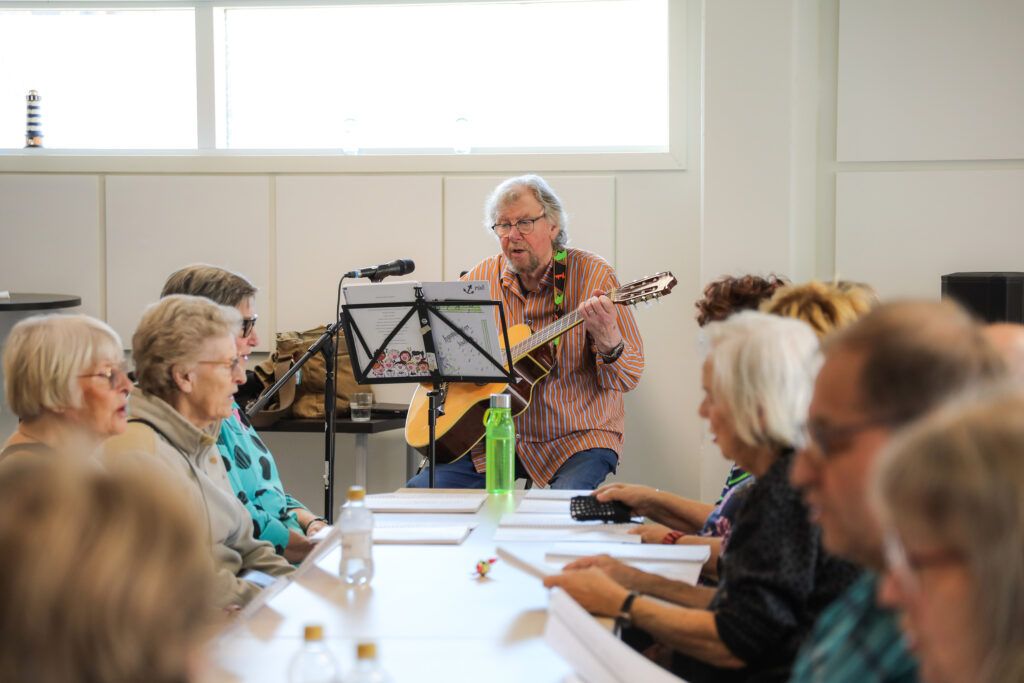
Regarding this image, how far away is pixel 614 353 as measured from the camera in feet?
12.1

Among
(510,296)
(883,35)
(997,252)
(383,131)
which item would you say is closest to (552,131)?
(383,131)

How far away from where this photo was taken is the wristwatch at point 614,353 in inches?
144

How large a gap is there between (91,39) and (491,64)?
6.53 feet

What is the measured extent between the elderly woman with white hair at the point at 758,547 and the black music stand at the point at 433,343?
147cm

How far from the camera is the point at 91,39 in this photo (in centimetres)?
503

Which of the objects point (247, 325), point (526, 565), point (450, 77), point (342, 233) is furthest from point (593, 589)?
point (450, 77)

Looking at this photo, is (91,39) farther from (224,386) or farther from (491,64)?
(224,386)

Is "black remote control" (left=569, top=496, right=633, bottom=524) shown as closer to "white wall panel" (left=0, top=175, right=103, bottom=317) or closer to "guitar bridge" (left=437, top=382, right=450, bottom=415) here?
"guitar bridge" (left=437, top=382, right=450, bottom=415)

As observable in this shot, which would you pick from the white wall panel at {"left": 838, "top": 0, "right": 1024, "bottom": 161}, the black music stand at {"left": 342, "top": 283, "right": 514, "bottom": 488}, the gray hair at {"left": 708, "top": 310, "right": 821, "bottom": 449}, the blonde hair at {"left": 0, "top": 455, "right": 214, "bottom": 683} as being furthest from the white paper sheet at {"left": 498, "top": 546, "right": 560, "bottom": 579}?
the white wall panel at {"left": 838, "top": 0, "right": 1024, "bottom": 161}

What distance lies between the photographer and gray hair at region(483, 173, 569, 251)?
157 inches

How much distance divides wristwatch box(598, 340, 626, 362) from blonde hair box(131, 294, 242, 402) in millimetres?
1672

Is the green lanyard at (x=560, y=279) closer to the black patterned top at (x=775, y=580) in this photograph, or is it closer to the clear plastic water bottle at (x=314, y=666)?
the black patterned top at (x=775, y=580)

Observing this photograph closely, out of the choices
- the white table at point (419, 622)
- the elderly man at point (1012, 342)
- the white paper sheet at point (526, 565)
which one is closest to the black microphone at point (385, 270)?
the white table at point (419, 622)

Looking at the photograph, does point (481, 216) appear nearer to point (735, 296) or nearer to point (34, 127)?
point (34, 127)
